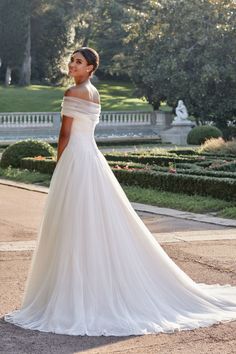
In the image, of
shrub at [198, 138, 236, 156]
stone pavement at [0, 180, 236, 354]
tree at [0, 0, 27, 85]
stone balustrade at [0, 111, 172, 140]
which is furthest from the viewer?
tree at [0, 0, 27, 85]

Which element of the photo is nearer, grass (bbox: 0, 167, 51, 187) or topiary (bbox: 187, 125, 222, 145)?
grass (bbox: 0, 167, 51, 187)

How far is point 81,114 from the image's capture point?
5.69 m

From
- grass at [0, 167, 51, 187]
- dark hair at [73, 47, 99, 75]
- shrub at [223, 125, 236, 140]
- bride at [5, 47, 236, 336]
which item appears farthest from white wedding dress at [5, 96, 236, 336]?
Result: shrub at [223, 125, 236, 140]

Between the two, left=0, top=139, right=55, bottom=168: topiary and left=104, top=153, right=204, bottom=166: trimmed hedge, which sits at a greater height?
left=104, top=153, right=204, bottom=166: trimmed hedge

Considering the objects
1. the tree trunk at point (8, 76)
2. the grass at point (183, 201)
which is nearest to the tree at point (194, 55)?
the tree trunk at point (8, 76)

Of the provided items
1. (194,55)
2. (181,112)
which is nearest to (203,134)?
(181,112)

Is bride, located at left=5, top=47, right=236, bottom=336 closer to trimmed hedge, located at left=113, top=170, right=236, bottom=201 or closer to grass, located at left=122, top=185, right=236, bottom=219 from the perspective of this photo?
grass, located at left=122, top=185, right=236, bottom=219

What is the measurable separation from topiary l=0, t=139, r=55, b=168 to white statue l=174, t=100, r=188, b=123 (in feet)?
51.4

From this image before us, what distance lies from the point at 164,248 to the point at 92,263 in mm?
3680

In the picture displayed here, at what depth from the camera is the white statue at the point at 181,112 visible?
3681 centimetres

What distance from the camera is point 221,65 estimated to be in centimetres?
3719

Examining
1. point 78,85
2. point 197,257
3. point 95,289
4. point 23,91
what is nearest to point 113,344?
point 95,289

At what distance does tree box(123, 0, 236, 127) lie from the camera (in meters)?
37.2

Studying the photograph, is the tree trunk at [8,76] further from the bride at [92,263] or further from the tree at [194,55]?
the bride at [92,263]
